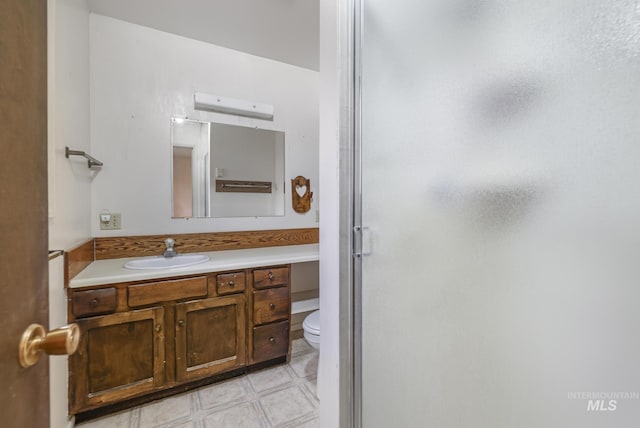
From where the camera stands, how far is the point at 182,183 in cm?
213

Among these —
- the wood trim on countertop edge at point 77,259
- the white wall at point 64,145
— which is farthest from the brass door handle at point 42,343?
the wood trim on countertop edge at point 77,259

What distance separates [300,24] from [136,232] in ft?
6.33

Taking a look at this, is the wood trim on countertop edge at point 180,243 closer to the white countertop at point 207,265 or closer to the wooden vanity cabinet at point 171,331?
the white countertop at point 207,265

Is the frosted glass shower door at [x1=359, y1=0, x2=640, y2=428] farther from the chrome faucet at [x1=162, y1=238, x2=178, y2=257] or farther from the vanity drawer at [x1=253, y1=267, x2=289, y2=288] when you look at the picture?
the chrome faucet at [x1=162, y1=238, x2=178, y2=257]

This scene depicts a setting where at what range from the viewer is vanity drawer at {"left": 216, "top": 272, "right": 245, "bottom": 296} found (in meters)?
1.75

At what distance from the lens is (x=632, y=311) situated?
42cm

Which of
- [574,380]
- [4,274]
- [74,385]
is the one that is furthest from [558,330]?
[74,385]

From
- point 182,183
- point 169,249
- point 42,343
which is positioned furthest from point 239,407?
point 182,183

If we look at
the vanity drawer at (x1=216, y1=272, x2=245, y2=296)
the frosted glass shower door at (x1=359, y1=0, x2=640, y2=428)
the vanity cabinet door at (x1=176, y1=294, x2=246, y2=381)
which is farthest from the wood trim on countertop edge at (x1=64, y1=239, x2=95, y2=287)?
the frosted glass shower door at (x1=359, y1=0, x2=640, y2=428)

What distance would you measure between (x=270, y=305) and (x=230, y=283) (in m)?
0.34

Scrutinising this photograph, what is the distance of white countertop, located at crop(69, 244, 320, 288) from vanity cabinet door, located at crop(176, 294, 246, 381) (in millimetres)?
212

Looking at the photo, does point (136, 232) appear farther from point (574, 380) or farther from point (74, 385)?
point (574, 380)

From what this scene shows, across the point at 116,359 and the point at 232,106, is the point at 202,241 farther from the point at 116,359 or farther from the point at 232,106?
the point at 232,106

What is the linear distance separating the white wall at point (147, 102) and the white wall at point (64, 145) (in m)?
0.15
